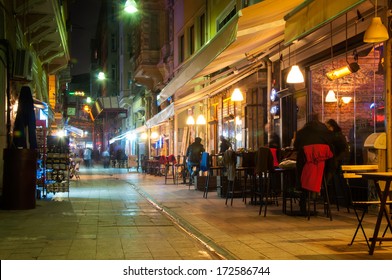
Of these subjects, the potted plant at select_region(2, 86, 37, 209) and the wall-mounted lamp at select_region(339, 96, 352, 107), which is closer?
the potted plant at select_region(2, 86, 37, 209)

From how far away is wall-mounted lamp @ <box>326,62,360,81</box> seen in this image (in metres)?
9.90

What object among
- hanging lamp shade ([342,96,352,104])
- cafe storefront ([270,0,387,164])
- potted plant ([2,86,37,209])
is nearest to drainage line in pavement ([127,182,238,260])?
potted plant ([2,86,37,209])

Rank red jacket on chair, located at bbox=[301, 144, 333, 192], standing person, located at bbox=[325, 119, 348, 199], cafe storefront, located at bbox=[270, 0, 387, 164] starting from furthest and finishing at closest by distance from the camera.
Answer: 1. cafe storefront, located at bbox=[270, 0, 387, 164]
2. standing person, located at bbox=[325, 119, 348, 199]
3. red jacket on chair, located at bbox=[301, 144, 333, 192]

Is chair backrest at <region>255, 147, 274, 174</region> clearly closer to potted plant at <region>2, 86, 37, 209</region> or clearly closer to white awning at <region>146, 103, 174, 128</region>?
potted plant at <region>2, 86, 37, 209</region>

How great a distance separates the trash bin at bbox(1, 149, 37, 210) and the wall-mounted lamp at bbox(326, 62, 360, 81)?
6.98m

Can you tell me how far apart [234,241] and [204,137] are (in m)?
14.8

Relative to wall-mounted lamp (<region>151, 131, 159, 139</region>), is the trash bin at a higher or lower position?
lower

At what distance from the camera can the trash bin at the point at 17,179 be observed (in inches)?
429

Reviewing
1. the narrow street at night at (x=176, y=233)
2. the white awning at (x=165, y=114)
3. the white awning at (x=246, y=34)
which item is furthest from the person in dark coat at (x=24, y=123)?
the white awning at (x=165, y=114)

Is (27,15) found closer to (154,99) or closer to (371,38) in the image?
(371,38)

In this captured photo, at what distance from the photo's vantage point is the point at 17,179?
1092cm

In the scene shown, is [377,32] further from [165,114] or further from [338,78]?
[165,114]

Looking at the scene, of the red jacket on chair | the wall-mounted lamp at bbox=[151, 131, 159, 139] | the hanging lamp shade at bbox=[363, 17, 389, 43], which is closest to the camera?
the hanging lamp shade at bbox=[363, 17, 389, 43]

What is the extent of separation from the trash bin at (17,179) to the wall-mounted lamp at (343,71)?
6.98 meters
